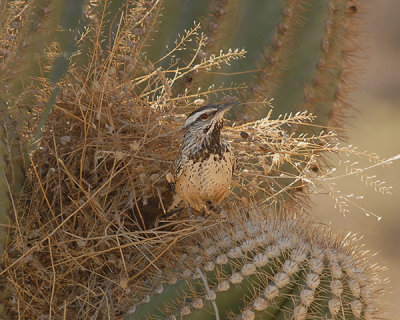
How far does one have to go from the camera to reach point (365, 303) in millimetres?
1261

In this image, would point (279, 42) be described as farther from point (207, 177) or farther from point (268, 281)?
point (268, 281)

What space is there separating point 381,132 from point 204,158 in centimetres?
303

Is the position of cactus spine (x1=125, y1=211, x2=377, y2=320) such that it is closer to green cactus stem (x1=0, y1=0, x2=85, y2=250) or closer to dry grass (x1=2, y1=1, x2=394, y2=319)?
dry grass (x1=2, y1=1, x2=394, y2=319)

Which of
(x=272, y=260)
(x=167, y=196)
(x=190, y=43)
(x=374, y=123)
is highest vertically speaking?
(x=190, y=43)

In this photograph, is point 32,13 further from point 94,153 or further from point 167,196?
point 167,196

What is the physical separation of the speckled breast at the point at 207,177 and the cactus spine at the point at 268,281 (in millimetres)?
150

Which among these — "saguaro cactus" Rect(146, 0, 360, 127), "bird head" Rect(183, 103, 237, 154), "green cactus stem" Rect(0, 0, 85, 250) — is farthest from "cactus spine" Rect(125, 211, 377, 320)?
"saguaro cactus" Rect(146, 0, 360, 127)

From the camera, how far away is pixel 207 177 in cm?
148

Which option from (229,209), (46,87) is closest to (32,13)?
(46,87)

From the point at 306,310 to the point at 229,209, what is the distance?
454 millimetres

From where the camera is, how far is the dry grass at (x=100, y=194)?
1386 millimetres

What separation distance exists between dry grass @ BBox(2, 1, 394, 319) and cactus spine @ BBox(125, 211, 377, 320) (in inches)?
3.0

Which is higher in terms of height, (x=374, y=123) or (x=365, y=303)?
(x=365, y=303)

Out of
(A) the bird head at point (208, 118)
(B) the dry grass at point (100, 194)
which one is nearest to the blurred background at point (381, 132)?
(B) the dry grass at point (100, 194)
